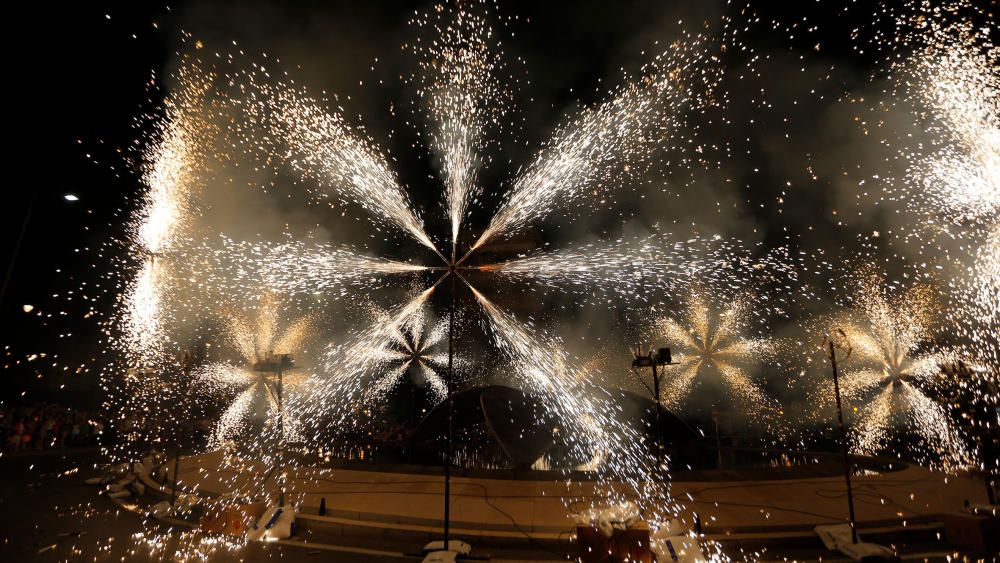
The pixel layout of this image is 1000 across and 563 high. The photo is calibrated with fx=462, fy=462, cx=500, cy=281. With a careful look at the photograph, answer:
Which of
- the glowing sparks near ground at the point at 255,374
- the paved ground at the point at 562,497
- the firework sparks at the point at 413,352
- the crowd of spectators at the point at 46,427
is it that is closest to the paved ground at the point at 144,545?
the paved ground at the point at 562,497

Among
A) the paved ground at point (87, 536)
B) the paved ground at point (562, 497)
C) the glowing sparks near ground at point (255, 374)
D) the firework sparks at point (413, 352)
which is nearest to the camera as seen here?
the paved ground at point (87, 536)

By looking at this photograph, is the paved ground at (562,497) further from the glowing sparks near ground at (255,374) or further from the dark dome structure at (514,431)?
the glowing sparks near ground at (255,374)

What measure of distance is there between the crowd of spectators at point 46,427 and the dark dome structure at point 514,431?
14.1 m

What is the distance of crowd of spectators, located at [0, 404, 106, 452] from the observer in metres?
16.0

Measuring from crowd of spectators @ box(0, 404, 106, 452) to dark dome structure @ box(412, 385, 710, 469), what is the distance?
1411cm

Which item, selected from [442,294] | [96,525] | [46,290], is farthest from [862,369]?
[46,290]

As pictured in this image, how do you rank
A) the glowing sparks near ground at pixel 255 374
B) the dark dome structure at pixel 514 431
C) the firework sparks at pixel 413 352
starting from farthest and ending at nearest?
1. the firework sparks at pixel 413 352
2. the glowing sparks near ground at pixel 255 374
3. the dark dome structure at pixel 514 431

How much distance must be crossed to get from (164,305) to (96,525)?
40.7ft

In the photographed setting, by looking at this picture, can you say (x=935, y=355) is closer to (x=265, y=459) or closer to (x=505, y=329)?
(x=505, y=329)

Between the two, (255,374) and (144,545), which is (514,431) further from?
(255,374)

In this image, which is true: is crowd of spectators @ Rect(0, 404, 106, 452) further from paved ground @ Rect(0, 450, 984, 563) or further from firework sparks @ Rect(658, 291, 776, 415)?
firework sparks @ Rect(658, 291, 776, 415)

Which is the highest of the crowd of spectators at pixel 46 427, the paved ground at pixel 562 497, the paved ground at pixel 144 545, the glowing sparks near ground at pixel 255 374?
the glowing sparks near ground at pixel 255 374

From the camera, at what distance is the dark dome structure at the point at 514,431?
1251 cm

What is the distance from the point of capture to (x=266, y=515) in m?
7.38
